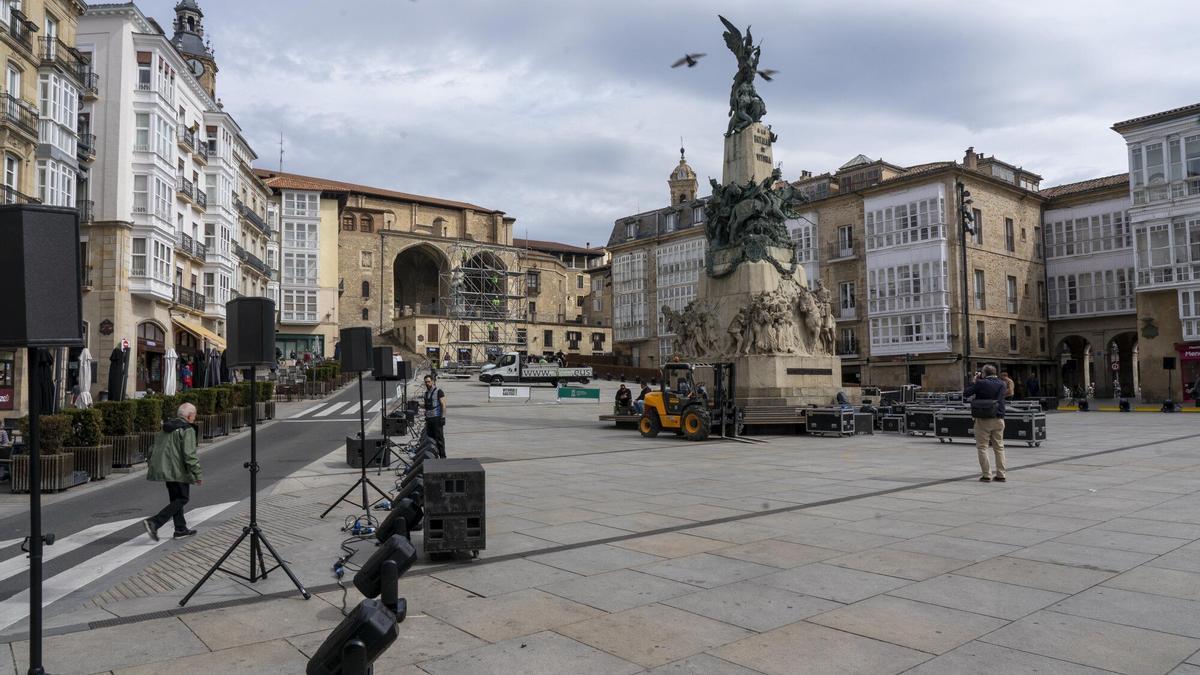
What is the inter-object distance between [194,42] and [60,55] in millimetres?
34429

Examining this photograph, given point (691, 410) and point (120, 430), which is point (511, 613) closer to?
point (120, 430)

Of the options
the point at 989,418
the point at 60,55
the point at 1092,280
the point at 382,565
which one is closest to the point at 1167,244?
the point at 1092,280

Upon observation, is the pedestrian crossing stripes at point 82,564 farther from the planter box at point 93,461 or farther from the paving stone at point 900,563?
the paving stone at point 900,563

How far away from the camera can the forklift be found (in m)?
19.8

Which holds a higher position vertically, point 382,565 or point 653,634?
point 382,565

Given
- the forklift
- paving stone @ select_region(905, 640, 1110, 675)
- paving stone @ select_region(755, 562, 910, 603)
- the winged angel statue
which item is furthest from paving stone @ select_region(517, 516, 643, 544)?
the winged angel statue

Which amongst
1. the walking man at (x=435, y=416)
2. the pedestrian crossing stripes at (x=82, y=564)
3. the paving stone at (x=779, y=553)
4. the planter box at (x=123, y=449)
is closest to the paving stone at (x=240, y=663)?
the pedestrian crossing stripes at (x=82, y=564)

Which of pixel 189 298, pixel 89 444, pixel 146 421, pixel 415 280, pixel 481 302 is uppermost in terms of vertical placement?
pixel 415 280

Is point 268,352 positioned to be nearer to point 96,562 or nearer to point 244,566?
point 244,566

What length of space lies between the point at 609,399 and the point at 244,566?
117 feet

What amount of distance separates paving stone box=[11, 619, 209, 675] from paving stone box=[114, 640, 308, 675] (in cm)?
11

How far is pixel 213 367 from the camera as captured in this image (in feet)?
99.1

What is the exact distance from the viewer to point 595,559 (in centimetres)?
691

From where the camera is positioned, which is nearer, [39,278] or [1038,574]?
[39,278]
